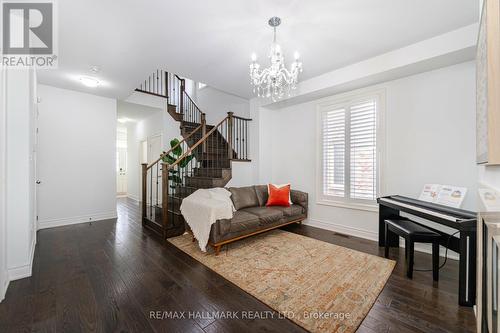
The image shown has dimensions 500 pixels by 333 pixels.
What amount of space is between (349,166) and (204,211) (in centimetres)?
264

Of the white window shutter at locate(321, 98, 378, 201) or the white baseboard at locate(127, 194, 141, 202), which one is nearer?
the white window shutter at locate(321, 98, 378, 201)

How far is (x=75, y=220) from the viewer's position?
421cm

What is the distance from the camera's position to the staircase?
3619 mm

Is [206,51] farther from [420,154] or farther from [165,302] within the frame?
[420,154]

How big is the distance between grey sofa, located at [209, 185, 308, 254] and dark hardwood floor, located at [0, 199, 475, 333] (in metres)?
0.50

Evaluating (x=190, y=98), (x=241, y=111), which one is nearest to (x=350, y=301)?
(x=241, y=111)

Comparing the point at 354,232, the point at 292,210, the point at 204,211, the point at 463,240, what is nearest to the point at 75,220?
the point at 204,211

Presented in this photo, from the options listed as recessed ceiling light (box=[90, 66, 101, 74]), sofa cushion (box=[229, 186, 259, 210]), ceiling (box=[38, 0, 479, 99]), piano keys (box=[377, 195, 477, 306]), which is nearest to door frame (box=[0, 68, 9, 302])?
ceiling (box=[38, 0, 479, 99])

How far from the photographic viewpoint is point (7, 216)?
2156mm

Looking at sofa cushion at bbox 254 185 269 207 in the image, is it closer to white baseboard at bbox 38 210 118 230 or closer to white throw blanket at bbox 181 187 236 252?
white throw blanket at bbox 181 187 236 252

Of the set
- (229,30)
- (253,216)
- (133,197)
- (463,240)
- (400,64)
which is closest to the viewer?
(463,240)

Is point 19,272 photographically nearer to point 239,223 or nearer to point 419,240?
point 239,223

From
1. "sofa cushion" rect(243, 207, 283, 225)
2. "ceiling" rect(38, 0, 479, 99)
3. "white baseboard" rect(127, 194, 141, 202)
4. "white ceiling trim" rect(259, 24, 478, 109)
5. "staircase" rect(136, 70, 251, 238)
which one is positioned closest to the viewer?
"ceiling" rect(38, 0, 479, 99)

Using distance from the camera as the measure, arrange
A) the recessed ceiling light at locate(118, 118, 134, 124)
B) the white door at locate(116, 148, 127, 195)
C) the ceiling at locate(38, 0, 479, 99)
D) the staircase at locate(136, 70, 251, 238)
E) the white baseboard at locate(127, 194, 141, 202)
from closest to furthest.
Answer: the ceiling at locate(38, 0, 479, 99), the staircase at locate(136, 70, 251, 238), the recessed ceiling light at locate(118, 118, 134, 124), the white baseboard at locate(127, 194, 141, 202), the white door at locate(116, 148, 127, 195)
